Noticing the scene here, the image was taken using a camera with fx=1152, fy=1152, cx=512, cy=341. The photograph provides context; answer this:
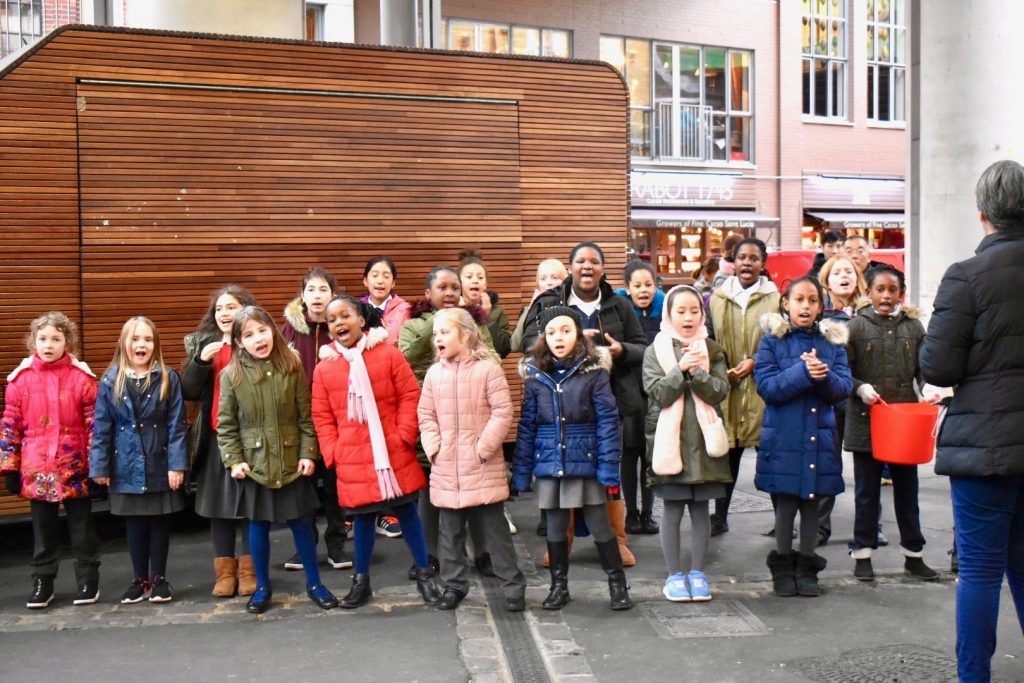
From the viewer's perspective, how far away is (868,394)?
6.81m

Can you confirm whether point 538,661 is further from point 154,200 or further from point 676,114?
point 676,114

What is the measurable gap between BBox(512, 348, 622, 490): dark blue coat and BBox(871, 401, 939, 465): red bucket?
1533 millimetres

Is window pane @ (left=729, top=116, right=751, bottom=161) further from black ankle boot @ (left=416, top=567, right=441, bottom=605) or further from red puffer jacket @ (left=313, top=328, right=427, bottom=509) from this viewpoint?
black ankle boot @ (left=416, top=567, right=441, bottom=605)

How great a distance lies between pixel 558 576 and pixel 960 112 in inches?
280

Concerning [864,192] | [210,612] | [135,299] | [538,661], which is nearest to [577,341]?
[538,661]

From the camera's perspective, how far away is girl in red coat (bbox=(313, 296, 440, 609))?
6441 mm

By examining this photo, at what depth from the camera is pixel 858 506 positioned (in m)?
6.90

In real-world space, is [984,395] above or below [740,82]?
below

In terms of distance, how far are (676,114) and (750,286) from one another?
810 inches

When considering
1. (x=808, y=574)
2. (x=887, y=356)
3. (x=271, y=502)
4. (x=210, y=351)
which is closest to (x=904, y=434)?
(x=887, y=356)

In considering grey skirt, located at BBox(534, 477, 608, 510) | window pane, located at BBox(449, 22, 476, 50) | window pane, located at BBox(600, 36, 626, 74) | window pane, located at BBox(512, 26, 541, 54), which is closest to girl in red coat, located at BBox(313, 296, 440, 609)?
grey skirt, located at BBox(534, 477, 608, 510)

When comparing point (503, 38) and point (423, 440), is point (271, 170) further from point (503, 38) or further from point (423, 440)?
point (503, 38)

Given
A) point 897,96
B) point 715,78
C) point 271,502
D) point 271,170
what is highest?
point 715,78

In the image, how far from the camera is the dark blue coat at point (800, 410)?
6.44 m
